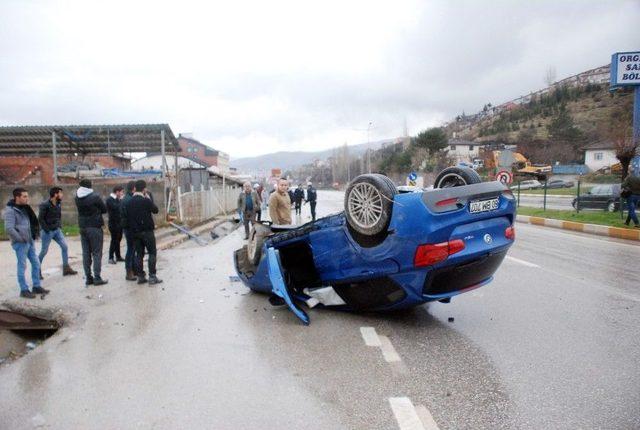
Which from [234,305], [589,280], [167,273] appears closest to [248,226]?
[167,273]

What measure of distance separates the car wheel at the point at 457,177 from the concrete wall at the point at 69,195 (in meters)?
14.0

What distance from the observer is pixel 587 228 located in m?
16.2

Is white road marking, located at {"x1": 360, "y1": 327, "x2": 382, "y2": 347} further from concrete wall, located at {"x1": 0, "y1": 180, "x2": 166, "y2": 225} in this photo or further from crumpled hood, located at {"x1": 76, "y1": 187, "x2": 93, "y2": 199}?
concrete wall, located at {"x1": 0, "y1": 180, "x2": 166, "y2": 225}

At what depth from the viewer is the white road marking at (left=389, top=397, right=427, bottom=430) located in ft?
10.1

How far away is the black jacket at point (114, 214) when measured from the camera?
34.1 ft

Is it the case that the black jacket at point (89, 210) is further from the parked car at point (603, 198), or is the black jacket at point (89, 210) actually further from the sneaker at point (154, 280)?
the parked car at point (603, 198)

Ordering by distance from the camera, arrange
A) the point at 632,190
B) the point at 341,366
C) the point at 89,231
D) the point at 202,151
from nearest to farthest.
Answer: the point at 341,366 < the point at 89,231 < the point at 632,190 < the point at 202,151

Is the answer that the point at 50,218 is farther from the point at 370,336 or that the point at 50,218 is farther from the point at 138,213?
the point at 370,336

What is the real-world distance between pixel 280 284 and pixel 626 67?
20.5 meters

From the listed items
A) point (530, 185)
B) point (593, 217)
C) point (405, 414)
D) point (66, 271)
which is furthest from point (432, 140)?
point (405, 414)

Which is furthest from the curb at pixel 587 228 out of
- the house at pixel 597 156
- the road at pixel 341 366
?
the house at pixel 597 156

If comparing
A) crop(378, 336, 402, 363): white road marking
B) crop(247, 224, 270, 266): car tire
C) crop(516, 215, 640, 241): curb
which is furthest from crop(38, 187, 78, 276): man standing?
crop(516, 215, 640, 241): curb

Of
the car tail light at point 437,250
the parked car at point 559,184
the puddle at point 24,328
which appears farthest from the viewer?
the parked car at point 559,184

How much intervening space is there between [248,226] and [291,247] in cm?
980
